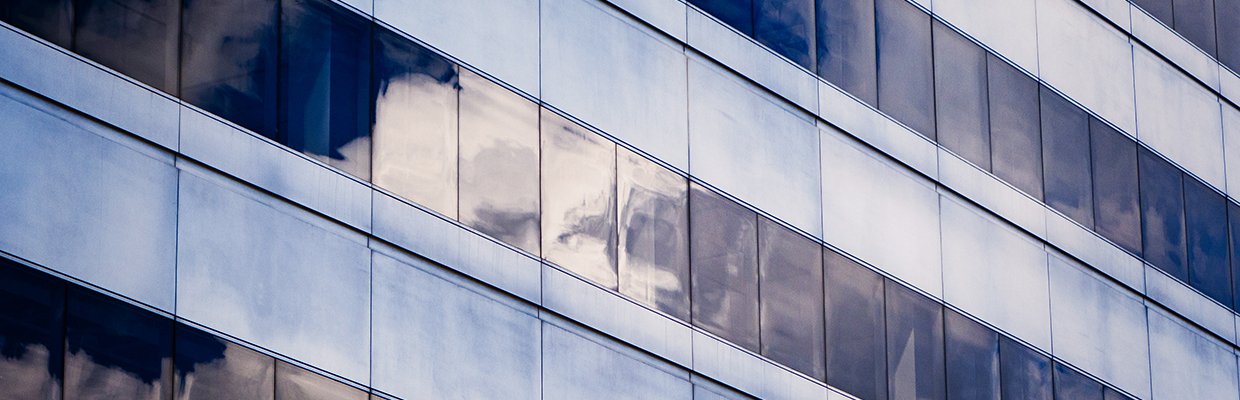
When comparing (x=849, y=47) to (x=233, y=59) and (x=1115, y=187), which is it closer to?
(x=1115, y=187)

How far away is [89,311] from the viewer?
1792 cm

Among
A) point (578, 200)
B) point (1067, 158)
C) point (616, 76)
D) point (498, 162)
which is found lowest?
point (578, 200)

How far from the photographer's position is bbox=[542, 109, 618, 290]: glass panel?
22.0 m

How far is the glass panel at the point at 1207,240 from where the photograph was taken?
101 feet

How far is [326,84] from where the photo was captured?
20188mm

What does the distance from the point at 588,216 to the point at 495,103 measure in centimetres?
209

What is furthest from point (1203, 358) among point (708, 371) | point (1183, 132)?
point (708, 371)

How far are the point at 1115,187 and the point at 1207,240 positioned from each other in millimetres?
3010

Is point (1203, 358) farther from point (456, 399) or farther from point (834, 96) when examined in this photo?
point (456, 399)

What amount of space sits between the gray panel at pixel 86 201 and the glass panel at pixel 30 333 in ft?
0.86

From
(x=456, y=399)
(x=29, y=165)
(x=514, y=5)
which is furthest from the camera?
(x=514, y=5)

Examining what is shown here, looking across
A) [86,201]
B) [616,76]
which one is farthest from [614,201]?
[86,201]

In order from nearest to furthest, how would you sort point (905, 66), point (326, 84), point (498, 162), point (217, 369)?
point (217, 369) → point (326, 84) → point (498, 162) → point (905, 66)

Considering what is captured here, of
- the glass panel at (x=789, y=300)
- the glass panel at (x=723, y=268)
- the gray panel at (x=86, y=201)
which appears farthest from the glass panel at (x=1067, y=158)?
the gray panel at (x=86, y=201)
